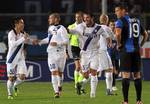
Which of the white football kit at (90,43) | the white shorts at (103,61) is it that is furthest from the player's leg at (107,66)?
the white football kit at (90,43)

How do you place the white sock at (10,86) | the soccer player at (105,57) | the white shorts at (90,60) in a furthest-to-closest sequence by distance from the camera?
the soccer player at (105,57), the white sock at (10,86), the white shorts at (90,60)

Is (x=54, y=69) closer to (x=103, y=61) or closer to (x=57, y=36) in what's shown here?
(x=57, y=36)

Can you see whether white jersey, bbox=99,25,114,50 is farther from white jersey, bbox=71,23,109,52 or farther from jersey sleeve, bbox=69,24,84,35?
jersey sleeve, bbox=69,24,84,35

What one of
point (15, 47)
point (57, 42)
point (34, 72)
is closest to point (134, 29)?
point (57, 42)

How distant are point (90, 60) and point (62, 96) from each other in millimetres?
1436

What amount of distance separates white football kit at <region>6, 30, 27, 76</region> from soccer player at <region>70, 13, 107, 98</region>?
165 cm

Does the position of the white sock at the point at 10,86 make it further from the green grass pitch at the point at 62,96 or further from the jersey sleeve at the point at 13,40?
the jersey sleeve at the point at 13,40

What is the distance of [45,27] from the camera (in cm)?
3005

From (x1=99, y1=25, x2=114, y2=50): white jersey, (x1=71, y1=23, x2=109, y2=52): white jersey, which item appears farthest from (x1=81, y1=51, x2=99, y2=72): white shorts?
(x1=99, y1=25, x2=114, y2=50): white jersey

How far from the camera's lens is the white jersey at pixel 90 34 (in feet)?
67.7

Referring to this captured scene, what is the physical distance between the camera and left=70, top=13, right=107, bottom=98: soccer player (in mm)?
20586

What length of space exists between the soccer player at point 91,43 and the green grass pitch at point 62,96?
674 millimetres

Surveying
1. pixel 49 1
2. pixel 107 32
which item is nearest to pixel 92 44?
pixel 107 32

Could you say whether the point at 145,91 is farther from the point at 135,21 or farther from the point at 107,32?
the point at 135,21
